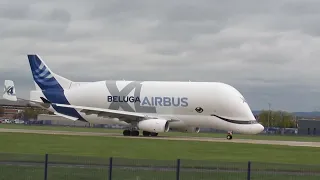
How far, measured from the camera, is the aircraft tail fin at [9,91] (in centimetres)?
7869

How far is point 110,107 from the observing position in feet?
226

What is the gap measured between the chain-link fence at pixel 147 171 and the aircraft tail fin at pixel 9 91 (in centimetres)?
5521

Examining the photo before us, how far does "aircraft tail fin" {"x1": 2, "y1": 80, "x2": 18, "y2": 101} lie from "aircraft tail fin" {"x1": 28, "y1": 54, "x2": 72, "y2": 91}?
4.40 m

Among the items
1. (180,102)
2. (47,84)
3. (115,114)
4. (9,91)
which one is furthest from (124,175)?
(9,91)

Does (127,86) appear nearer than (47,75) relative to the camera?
Yes

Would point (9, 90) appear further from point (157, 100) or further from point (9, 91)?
point (157, 100)

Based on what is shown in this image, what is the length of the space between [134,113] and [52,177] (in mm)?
44342

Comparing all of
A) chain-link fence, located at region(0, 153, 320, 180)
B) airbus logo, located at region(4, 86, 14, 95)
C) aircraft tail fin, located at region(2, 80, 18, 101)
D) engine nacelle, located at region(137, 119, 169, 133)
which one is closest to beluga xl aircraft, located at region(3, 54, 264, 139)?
engine nacelle, located at region(137, 119, 169, 133)

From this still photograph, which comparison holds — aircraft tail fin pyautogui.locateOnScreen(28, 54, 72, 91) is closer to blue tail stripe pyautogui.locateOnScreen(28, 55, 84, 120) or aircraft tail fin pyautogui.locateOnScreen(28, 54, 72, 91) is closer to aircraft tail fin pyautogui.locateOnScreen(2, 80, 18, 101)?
blue tail stripe pyautogui.locateOnScreen(28, 55, 84, 120)

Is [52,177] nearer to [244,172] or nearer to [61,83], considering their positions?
[244,172]

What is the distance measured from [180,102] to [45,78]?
17619mm

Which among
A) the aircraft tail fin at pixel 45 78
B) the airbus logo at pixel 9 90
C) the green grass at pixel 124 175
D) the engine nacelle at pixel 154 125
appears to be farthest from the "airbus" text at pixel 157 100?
the green grass at pixel 124 175

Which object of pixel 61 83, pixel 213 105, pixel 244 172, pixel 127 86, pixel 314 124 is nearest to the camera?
pixel 244 172

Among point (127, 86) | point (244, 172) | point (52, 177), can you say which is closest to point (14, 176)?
point (52, 177)
